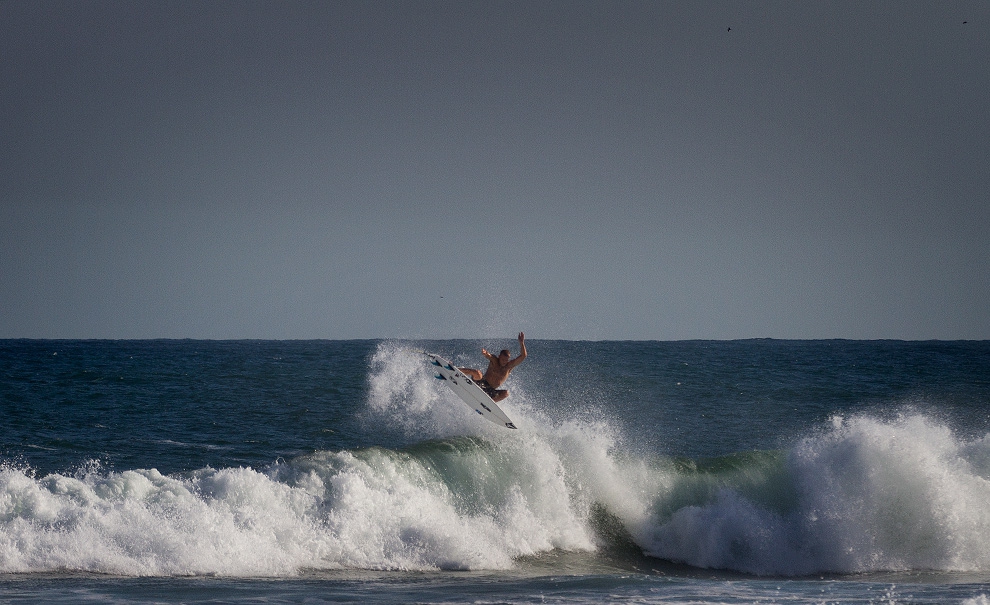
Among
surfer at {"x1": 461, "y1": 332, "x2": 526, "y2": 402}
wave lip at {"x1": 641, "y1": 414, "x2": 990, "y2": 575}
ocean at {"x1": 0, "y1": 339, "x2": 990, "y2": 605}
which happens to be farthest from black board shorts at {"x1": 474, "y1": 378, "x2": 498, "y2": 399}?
wave lip at {"x1": 641, "y1": 414, "x2": 990, "y2": 575}

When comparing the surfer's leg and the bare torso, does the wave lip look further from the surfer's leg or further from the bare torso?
the surfer's leg

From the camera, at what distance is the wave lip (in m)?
14.1

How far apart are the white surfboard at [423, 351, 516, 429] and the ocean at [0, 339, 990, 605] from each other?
1.38ft

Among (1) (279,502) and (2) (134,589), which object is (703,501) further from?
(2) (134,589)

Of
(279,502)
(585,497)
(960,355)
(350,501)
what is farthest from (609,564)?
(960,355)

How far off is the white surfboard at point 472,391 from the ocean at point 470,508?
0.42 m

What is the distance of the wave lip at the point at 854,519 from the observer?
14.1m

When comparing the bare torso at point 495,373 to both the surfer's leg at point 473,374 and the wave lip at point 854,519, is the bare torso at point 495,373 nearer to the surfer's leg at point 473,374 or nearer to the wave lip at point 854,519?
the surfer's leg at point 473,374

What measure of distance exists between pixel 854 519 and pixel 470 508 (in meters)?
6.36

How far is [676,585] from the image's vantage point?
11758 mm

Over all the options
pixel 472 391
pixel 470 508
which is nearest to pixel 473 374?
pixel 472 391

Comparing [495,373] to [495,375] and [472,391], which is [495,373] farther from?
[472,391]

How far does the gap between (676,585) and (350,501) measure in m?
4.92

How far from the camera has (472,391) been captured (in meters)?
16.4
